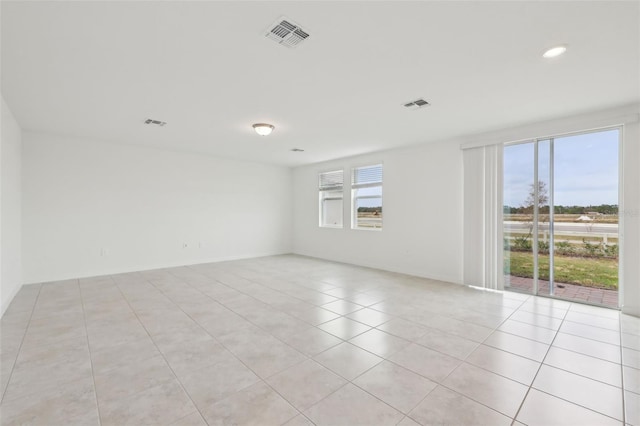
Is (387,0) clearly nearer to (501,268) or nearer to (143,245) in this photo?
(501,268)

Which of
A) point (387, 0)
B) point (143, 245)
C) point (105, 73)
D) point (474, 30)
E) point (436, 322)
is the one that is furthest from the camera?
point (143, 245)

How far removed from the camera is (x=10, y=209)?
394cm

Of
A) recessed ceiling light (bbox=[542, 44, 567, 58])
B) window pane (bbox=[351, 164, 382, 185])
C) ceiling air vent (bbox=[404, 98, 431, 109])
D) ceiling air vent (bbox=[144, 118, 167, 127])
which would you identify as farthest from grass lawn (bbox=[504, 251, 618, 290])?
ceiling air vent (bbox=[144, 118, 167, 127])

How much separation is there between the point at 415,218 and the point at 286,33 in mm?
4387

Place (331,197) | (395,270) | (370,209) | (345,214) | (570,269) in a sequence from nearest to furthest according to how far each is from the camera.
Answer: (570,269)
(395,270)
(370,209)
(345,214)
(331,197)

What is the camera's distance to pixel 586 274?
4.60 m

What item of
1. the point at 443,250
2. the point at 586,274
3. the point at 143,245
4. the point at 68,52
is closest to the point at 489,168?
the point at 443,250

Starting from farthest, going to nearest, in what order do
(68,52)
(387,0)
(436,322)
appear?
(436,322)
(68,52)
(387,0)

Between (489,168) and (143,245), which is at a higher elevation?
(489,168)

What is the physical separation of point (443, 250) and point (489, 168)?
1.62 metres

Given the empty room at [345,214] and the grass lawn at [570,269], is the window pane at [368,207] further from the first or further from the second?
the grass lawn at [570,269]

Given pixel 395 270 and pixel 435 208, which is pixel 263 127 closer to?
pixel 435 208

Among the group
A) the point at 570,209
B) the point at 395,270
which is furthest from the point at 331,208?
the point at 570,209

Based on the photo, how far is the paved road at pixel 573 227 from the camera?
403 centimetres
